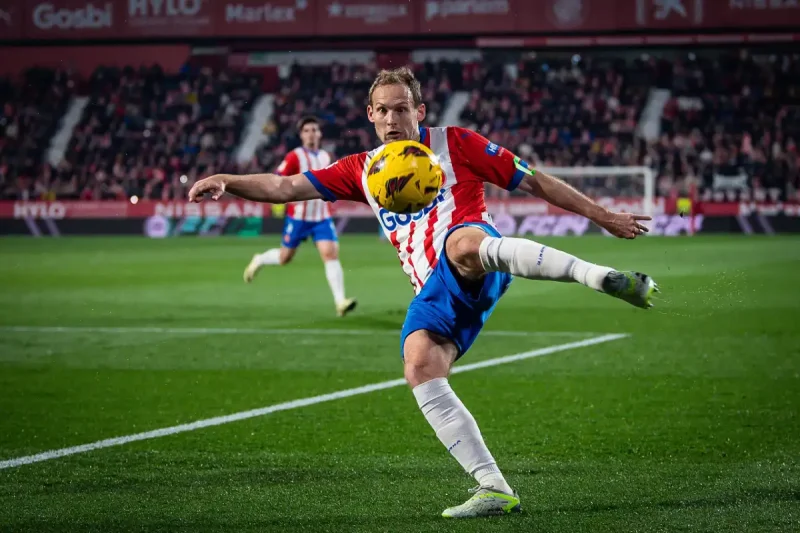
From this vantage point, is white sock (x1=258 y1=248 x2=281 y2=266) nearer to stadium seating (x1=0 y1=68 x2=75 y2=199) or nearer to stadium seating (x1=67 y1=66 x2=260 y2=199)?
stadium seating (x1=67 y1=66 x2=260 y2=199)

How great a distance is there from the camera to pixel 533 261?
14.9 feet

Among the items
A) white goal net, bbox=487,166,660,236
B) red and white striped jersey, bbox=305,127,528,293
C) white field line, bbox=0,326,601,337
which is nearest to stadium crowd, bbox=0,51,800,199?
white goal net, bbox=487,166,660,236

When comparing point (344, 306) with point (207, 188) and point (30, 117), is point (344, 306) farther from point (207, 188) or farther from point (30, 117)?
point (30, 117)

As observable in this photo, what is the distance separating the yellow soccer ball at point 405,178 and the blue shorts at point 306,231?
958cm

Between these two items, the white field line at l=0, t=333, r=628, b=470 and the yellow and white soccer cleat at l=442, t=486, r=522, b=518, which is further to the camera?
the white field line at l=0, t=333, r=628, b=470

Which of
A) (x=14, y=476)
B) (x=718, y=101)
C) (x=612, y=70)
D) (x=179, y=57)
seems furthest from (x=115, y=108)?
(x=14, y=476)

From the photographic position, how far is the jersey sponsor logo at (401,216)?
17.2 feet

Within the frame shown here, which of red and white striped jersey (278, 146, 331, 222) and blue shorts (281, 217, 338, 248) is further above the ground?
red and white striped jersey (278, 146, 331, 222)

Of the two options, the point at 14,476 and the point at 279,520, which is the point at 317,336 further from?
the point at 279,520

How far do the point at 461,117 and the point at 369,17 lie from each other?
186 inches

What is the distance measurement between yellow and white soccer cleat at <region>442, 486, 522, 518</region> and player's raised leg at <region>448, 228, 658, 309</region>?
2.99 feet

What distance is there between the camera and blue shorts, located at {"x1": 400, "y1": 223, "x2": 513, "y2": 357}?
16.5 feet

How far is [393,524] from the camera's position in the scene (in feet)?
15.2

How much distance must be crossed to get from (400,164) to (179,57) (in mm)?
38141
